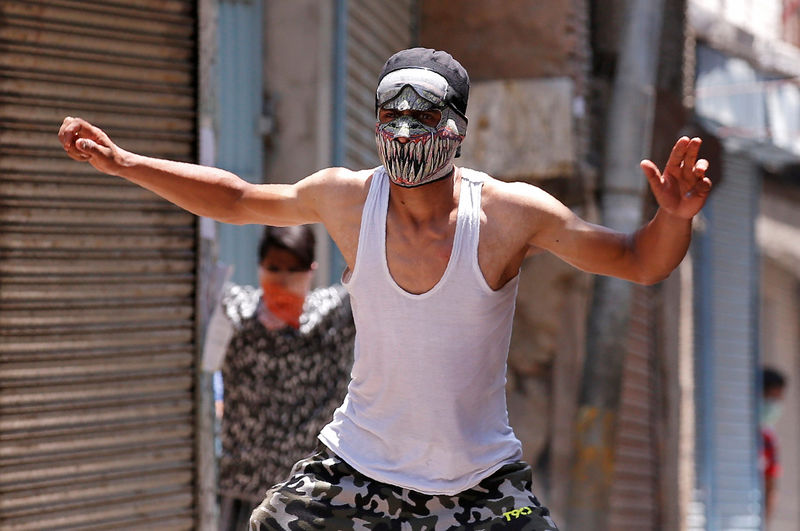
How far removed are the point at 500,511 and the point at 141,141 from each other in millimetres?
2709

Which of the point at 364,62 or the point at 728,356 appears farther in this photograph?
the point at 728,356

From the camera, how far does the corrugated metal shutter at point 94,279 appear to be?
5.36 meters

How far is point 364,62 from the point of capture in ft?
29.3

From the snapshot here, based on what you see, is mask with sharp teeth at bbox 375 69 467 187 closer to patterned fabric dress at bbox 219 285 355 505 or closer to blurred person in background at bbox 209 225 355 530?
blurred person in background at bbox 209 225 355 530

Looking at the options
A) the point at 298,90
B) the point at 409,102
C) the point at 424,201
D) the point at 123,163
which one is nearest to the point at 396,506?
the point at 424,201

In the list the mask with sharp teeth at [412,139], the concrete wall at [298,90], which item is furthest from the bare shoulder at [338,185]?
the concrete wall at [298,90]

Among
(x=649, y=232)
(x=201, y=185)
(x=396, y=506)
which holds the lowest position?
(x=396, y=506)

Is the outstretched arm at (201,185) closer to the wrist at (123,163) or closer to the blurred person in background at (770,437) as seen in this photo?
the wrist at (123,163)

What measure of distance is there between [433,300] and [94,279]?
2.32 m

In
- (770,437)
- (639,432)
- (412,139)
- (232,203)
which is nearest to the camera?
(412,139)

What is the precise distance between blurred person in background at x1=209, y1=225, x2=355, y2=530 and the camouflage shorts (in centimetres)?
185

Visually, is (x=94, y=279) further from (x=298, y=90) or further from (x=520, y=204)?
(x=298, y=90)

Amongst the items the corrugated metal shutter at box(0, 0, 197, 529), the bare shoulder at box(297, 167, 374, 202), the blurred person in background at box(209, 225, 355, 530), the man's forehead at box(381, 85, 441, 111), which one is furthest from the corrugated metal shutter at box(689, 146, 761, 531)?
the man's forehead at box(381, 85, 441, 111)

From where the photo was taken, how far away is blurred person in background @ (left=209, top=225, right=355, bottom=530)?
5.64 m
